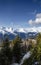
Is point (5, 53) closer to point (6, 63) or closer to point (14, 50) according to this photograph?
point (6, 63)

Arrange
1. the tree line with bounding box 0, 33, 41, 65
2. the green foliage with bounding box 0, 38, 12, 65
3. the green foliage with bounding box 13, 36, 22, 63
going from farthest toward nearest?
the green foliage with bounding box 13, 36, 22, 63, the green foliage with bounding box 0, 38, 12, 65, the tree line with bounding box 0, 33, 41, 65

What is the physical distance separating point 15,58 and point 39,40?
80.0 feet

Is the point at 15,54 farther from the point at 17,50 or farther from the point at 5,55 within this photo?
the point at 5,55

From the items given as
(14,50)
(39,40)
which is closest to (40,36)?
(39,40)

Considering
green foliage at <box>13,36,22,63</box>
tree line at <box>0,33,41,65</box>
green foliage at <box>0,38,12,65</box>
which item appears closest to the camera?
tree line at <box>0,33,41,65</box>

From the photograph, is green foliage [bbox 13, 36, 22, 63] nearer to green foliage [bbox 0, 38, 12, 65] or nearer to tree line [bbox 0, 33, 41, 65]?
tree line [bbox 0, 33, 41, 65]

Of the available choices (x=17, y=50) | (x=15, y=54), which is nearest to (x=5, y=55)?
(x=17, y=50)

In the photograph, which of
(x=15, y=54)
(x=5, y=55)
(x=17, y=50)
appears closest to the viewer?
(x=5, y=55)

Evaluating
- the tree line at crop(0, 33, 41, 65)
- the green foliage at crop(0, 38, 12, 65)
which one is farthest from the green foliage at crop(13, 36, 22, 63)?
the green foliage at crop(0, 38, 12, 65)

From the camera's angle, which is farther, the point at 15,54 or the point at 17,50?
the point at 15,54

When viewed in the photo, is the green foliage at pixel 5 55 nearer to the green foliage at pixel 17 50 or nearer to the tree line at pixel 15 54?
the tree line at pixel 15 54

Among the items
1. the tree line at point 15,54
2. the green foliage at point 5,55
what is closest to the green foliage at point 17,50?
the tree line at point 15,54

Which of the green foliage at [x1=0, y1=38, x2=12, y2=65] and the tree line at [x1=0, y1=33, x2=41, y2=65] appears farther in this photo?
the green foliage at [x1=0, y1=38, x2=12, y2=65]

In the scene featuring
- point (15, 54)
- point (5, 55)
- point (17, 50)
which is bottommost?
point (5, 55)
